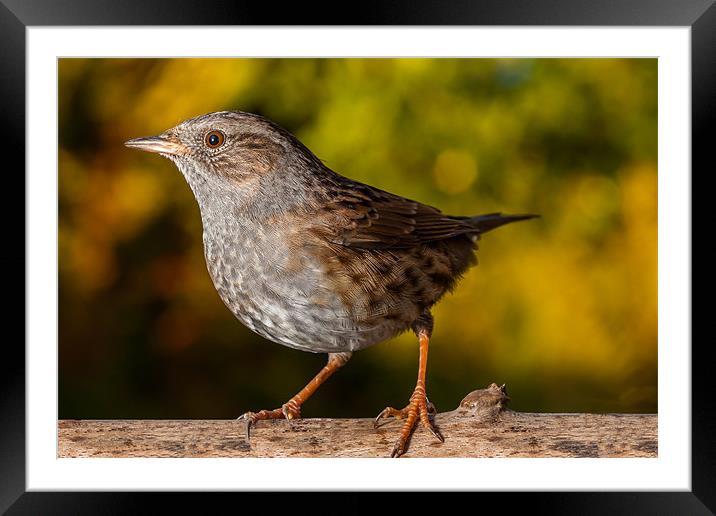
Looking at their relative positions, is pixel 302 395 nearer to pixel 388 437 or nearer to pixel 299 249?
pixel 388 437

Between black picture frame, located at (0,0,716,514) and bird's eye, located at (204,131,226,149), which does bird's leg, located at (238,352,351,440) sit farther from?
bird's eye, located at (204,131,226,149)

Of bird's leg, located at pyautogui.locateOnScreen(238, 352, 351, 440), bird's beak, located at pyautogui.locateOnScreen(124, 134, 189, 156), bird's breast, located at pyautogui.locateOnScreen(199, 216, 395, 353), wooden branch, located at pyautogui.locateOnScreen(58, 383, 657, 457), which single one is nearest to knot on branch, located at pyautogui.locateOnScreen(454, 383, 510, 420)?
wooden branch, located at pyautogui.locateOnScreen(58, 383, 657, 457)

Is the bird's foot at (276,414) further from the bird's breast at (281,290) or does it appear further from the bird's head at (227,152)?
the bird's head at (227,152)

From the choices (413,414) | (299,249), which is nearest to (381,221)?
(299,249)

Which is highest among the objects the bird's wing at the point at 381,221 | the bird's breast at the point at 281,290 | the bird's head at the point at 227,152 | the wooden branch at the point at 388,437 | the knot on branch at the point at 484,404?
the bird's head at the point at 227,152
